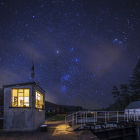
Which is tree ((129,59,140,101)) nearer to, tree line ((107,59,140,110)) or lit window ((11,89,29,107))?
tree line ((107,59,140,110))

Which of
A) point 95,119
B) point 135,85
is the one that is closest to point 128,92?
point 135,85

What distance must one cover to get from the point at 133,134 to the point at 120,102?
54.0 m

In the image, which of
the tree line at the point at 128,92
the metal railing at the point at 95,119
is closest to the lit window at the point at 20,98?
the metal railing at the point at 95,119

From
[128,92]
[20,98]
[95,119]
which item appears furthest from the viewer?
[128,92]

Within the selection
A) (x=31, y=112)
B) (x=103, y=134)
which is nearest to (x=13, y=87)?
(x=31, y=112)

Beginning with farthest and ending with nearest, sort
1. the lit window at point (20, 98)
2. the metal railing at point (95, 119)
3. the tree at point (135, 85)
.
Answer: the tree at point (135, 85)
the metal railing at point (95, 119)
the lit window at point (20, 98)

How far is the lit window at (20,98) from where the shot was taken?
17453mm

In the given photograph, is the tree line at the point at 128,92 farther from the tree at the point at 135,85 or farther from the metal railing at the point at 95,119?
the metal railing at the point at 95,119

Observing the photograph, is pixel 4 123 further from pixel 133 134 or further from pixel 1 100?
pixel 133 134

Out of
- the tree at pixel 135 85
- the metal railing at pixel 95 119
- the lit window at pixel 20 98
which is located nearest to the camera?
the lit window at pixel 20 98

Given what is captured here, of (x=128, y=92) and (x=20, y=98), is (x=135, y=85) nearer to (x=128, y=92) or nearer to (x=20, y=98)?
(x=128, y=92)

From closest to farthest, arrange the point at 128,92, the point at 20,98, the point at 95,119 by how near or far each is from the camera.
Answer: the point at 20,98 < the point at 95,119 < the point at 128,92

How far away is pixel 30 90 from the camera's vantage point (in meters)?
17.6

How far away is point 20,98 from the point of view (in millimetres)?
17562
